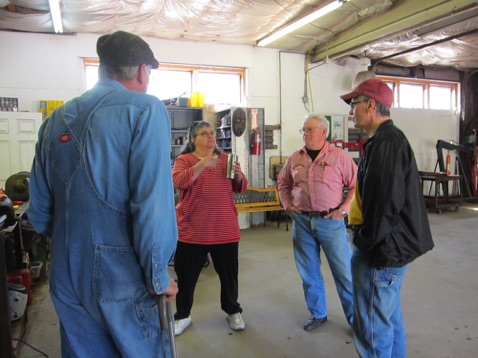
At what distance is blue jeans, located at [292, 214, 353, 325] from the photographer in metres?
2.52

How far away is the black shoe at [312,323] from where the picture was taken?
2702 millimetres

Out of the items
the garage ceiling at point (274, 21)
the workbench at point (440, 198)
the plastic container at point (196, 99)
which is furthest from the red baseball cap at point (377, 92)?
the workbench at point (440, 198)

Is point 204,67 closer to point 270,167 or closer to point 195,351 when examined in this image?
point 270,167

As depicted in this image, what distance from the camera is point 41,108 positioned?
18.3ft

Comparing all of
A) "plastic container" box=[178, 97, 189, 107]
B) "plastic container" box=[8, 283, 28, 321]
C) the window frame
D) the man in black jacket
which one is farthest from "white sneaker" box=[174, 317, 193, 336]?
the window frame

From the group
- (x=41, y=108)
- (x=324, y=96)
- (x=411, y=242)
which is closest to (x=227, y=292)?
(x=411, y=242)

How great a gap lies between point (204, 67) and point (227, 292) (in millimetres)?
4868

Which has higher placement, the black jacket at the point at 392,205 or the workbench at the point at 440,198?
the black jacket at the point at 392,205

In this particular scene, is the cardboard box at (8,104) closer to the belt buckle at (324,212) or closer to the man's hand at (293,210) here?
the man's hand at (293,210)

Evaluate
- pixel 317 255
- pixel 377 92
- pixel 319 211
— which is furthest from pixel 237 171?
pixel 377 92

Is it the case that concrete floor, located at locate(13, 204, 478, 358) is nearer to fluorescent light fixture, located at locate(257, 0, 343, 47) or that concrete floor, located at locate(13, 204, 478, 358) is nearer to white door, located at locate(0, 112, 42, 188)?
white door, located at locate(0, 112, 42, 188)

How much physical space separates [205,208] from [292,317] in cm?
118

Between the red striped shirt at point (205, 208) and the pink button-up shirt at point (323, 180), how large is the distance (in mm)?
510

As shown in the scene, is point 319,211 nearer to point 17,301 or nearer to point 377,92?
point 377,92
